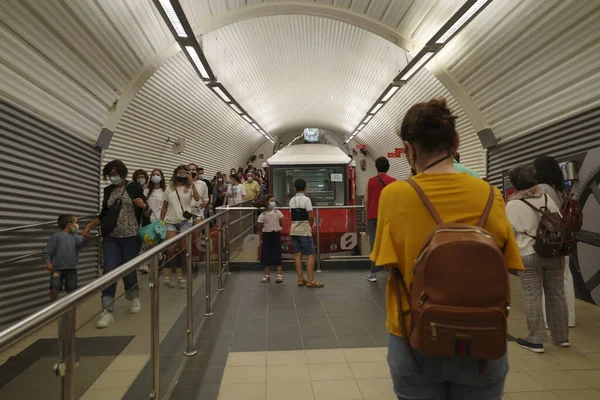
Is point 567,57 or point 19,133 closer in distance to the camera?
point 19,133

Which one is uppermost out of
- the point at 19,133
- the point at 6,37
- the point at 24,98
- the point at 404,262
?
the point at 6,37

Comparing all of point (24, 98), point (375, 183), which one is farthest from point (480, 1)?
point (24, 98)

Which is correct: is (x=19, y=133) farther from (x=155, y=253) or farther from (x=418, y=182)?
(x=418, y=182)

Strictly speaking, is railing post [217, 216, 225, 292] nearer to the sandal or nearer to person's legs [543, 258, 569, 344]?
the sandal

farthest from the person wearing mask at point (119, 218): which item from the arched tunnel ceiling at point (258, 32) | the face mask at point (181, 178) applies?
the arched tunnel ceiling at point (258, 32)

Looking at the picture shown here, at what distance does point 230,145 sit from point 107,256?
40.7 feet

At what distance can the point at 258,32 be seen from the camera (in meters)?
9.80

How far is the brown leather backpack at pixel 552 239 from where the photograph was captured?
11.5 ft

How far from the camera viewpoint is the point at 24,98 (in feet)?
16.8

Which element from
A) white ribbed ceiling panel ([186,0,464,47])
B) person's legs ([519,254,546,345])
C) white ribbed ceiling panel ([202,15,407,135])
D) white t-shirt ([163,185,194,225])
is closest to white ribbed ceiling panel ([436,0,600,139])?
white ribbed ceiling panel ([186,0,464,47])

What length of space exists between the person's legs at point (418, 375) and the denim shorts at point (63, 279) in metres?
4.70

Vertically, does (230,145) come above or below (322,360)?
above

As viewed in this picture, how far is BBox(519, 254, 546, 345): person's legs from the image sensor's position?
11.9 feet

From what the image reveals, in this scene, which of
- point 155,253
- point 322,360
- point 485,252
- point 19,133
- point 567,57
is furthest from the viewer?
point 567,57
